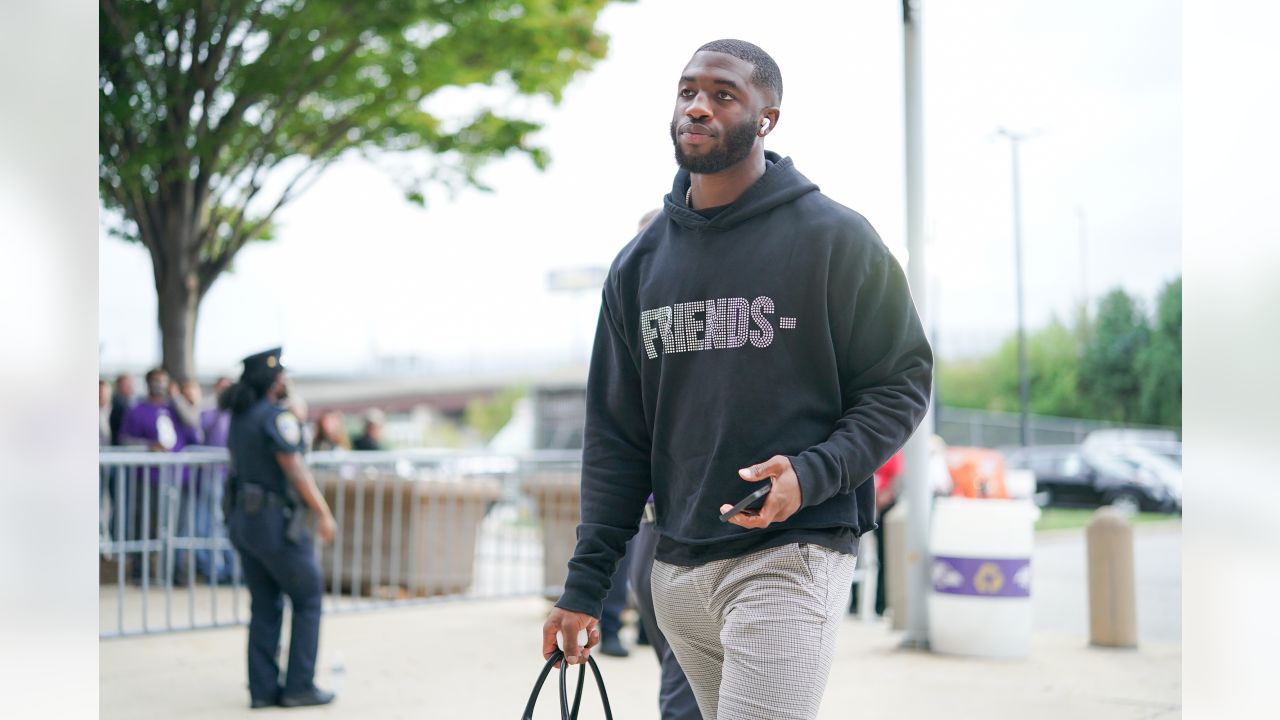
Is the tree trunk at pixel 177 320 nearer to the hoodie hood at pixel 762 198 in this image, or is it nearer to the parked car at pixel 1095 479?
the hoodie hood at pixel 762 198

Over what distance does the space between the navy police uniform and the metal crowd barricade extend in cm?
273

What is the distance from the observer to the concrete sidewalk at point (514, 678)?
734 cm

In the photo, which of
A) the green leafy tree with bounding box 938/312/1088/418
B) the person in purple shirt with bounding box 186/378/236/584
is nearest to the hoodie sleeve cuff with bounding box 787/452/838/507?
the person in purple shirt with bounding box 186/378/236/584

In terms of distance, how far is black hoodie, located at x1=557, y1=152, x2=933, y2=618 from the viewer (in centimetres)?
291

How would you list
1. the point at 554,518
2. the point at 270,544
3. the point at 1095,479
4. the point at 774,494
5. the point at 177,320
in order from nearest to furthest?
the point at 774,494, the point at 270,544, the point at 554,518, the point at 177,320, the point at 1095,479

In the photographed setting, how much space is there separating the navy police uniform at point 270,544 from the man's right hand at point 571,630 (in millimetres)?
4310

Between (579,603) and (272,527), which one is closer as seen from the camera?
(579,603)

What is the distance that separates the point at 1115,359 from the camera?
32125 millimetres

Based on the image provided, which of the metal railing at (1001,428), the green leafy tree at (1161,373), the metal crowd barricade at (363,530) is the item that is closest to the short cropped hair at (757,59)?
the metal crowd barricade at (363,530)

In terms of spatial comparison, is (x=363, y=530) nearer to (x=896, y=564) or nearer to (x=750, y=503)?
(x=896, y=564)

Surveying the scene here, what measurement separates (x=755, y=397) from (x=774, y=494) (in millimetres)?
291

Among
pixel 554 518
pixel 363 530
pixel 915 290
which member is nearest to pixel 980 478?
pixel 915 290
